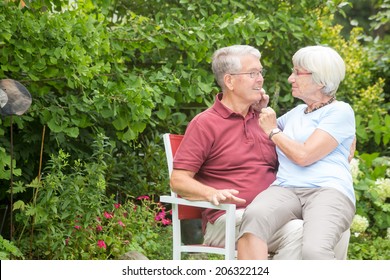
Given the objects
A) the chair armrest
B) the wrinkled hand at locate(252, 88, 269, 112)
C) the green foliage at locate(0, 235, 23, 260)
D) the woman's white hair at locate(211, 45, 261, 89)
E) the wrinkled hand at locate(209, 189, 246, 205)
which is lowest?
the green foliage at locate(0, 235, 23, 260)

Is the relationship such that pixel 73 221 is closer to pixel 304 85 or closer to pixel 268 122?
pixel 268 122

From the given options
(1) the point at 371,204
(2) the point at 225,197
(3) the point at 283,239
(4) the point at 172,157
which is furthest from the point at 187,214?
(1) the point at 371,204

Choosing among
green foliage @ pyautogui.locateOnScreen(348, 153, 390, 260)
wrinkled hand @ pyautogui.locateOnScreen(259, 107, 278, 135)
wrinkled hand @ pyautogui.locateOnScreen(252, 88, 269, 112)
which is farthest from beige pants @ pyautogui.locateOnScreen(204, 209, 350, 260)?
green foliage @ pyautogui.locateOnScreen(348, 153, 390, 260)

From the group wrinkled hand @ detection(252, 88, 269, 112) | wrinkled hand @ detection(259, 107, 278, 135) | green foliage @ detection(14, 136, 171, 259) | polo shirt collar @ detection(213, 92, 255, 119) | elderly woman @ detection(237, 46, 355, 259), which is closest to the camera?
elderly woman @ detection(237, 46, 355, 259)

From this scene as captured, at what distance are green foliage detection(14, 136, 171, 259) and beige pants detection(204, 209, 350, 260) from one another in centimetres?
113

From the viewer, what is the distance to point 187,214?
4.20 metres

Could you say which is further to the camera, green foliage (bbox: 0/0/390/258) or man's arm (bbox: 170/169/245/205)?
green foliage (bbox: 0/0/390/258)

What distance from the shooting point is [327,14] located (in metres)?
7.07

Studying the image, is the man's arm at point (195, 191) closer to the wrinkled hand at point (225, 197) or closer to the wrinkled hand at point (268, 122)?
the wrinkled hand at point (225, 197)

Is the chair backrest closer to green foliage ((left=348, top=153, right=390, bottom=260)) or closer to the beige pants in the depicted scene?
the beige pants

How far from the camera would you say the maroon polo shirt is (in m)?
4.01

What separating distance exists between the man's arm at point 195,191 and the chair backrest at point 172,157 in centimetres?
16

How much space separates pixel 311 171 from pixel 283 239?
32 centimetres
